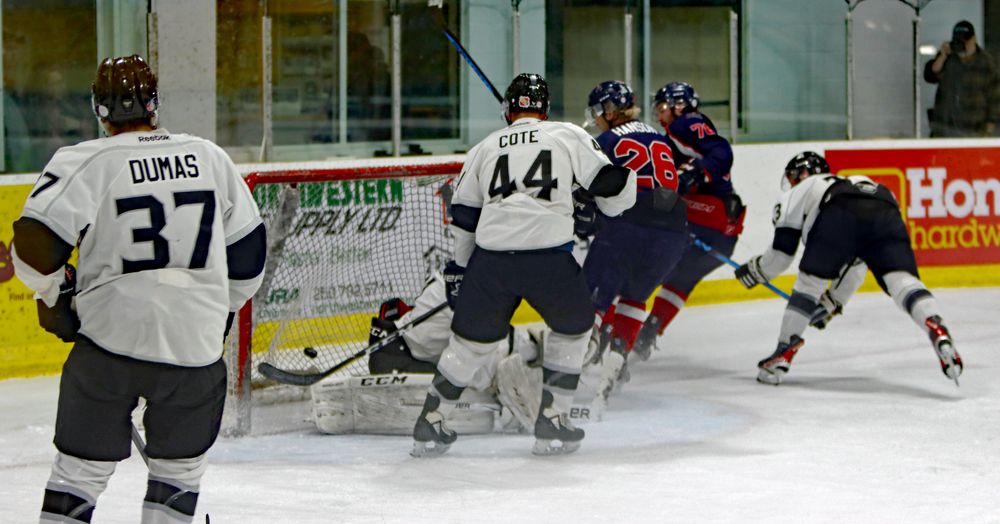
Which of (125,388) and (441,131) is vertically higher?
(441,131)

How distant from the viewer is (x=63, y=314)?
261 centimetres

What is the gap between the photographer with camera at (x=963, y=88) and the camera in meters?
8.55

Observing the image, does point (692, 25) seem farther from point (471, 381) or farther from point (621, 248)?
point (471, 381)

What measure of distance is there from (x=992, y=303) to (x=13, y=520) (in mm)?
5421

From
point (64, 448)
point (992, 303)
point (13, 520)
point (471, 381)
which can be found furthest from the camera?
point (992, 303)

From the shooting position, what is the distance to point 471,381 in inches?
175

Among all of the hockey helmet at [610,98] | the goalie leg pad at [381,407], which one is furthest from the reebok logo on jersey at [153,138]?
the hockey helmet at [610,98]

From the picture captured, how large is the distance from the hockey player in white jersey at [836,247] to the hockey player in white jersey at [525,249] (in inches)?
56.5

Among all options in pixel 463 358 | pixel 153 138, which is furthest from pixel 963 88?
pixel 153 138

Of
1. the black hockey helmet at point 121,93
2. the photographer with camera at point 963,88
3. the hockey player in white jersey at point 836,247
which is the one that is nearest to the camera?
the black hockey helmet at point 121,93

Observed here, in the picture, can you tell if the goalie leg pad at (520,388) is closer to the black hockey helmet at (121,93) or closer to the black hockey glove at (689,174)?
the black hockey glove at (689,174)

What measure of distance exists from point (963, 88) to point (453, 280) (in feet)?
17.5

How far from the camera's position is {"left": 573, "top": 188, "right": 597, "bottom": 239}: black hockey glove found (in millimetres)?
4352

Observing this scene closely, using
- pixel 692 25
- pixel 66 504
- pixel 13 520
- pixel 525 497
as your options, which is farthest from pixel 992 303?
pixel 66 504
